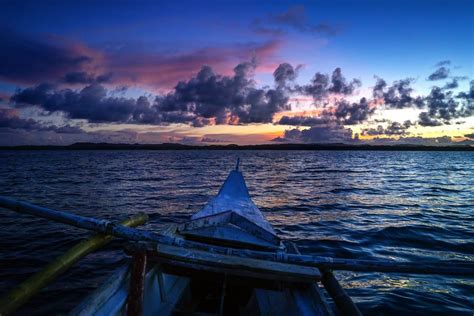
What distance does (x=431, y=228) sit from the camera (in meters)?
13.0

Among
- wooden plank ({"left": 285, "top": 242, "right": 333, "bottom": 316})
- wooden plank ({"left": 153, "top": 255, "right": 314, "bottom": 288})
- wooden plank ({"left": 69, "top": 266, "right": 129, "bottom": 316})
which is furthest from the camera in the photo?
wooden plank ({"left": 285, "top": 242, "right": 333, "bottom": 316})

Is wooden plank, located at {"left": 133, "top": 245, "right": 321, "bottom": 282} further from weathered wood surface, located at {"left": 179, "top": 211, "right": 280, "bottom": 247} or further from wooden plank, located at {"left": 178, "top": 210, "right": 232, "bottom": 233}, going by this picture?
wooden plank, located at {"left": 178, "top": 210, "right": 232, "bottom": 233}

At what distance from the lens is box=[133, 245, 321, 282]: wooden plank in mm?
3398

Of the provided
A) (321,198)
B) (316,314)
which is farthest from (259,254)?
(321,198)

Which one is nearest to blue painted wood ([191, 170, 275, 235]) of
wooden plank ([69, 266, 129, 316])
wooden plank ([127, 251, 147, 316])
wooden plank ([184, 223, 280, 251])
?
wooden plank ([184, 223, 280, 251])

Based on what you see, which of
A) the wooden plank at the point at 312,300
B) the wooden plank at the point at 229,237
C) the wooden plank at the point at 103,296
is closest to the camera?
the wooden plank at the point at 103,296

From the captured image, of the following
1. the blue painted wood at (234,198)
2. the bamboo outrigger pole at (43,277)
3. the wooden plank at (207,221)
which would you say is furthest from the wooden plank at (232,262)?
the blue painted wood at (234,198)

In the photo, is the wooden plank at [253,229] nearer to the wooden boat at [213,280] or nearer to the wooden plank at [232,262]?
the wooden boat at [213,280]

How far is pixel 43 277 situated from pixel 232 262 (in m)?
2.18

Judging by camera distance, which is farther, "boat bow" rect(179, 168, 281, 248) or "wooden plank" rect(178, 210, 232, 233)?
"wooden plank" rect(178, 210, 232, 233)

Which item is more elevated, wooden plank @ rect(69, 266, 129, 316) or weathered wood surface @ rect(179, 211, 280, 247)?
weathered wood surface @ rect(179, 211, 280, 247)

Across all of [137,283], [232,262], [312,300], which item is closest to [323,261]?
[312,300]

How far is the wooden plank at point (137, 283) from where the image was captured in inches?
117

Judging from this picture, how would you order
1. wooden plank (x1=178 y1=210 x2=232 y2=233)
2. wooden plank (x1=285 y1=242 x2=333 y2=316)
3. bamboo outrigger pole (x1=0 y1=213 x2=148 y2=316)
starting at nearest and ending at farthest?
bamboo outrigger pole (x1=0 y1=213 x2=148 y2=316) → wooden plank (x1=285 y1=242 x2=333 y2=316) → wooden plank (x1=178 y1=210 x2=232 y2=233)
